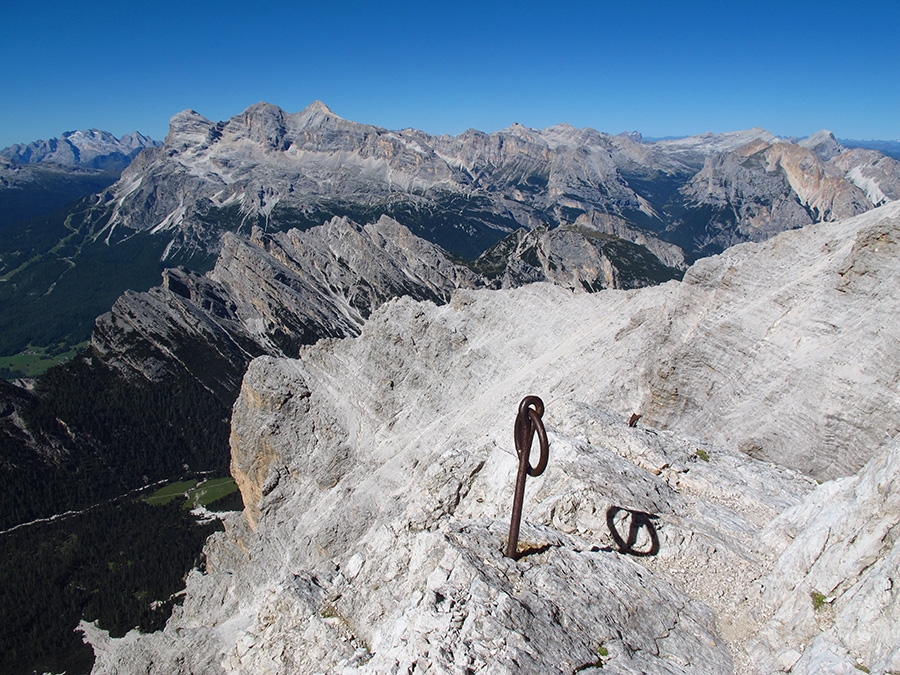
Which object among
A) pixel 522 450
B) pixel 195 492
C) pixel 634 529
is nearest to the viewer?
pixel 522 450

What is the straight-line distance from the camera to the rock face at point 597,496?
13688 millimetres

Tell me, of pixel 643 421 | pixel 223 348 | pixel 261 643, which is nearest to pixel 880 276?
pixel 643 421

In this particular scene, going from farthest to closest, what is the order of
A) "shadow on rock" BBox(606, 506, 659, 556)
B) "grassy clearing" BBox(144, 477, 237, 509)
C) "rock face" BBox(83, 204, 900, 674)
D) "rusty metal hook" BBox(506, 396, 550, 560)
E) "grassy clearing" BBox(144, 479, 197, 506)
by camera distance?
"grassy clearing" BBox(144, 479, 197, 506)
"grassy clearing" BBox(144, 477, 237, 509)
"shadow on rock" BBox(606, 506, 659, 556)
"rusty metal hook" BBox(506, 396, 550, 560)
"rock face" BBox(83, 204, 900, 674)

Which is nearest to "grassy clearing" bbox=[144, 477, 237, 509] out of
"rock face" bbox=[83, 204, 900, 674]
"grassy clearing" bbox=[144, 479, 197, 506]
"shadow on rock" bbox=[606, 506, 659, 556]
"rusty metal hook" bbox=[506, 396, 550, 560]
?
"grassy clearing" bbox=[144, 479, 197, 506]

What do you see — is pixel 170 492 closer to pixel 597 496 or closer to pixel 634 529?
pixel 597 496

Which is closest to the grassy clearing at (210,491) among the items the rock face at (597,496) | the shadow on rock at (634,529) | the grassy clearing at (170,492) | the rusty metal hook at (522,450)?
the grassy clearing at (170,492)

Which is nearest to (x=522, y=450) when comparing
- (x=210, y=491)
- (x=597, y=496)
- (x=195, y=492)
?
(x=597, y=496)

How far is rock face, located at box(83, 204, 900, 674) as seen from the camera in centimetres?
1369

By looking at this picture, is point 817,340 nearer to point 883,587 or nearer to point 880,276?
point 880,276

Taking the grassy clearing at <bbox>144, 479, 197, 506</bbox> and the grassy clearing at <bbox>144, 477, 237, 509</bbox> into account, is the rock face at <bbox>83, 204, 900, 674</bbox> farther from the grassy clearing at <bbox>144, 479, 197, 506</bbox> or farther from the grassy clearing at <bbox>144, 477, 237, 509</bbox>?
the grassy clearing at <bbox>144, 479, 197, 506</bbox>

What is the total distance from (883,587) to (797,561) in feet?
11.7

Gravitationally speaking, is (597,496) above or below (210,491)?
above

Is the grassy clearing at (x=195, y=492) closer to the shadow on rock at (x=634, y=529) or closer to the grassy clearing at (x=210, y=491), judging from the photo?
the grassy clearing at (x=210, y=491)

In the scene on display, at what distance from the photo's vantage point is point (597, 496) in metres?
19.5
